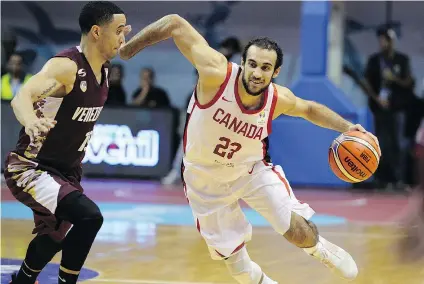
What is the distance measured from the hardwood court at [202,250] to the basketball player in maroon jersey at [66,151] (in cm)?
118

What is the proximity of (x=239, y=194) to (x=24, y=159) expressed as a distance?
4.57 ft

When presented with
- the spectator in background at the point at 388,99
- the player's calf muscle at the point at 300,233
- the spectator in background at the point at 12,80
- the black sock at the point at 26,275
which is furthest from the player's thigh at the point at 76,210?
the spectator in background at the point at 12,80

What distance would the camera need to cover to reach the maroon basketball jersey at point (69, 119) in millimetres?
5172

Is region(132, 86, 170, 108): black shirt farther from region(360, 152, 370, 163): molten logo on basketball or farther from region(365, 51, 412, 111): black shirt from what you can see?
region(360, 152, 370, 163): molten logo on basketball

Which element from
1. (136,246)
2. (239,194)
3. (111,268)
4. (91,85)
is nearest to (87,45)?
(91,85)

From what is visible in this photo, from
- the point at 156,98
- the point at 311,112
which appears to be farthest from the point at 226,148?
the point at 156,98

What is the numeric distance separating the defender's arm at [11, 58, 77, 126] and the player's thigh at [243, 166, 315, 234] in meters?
1.36

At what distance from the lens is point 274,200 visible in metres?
5.34

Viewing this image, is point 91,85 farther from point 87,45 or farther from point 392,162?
point 392,162

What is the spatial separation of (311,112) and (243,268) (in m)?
1.13

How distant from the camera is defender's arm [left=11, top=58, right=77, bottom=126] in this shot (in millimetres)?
4621

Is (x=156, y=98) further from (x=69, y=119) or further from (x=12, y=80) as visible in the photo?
(x=69, y=119)

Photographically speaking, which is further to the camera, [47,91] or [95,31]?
[95,31]

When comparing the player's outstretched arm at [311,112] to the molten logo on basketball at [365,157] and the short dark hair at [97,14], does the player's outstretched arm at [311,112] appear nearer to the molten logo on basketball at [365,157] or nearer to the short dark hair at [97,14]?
the molten logo on basketball at [365,157]
